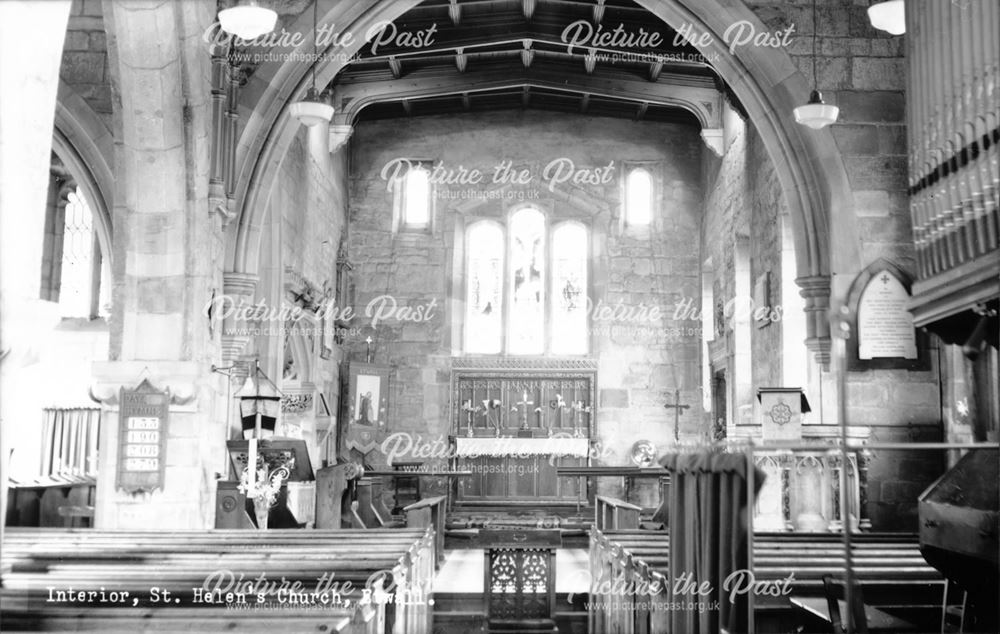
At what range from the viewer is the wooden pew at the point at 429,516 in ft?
32.8

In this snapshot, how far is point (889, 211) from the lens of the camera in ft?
29.9

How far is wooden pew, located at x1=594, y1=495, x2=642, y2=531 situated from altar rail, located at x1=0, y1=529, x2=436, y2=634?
276cm

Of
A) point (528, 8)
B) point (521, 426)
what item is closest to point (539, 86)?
point (528, 8)

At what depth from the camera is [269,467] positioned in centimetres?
995

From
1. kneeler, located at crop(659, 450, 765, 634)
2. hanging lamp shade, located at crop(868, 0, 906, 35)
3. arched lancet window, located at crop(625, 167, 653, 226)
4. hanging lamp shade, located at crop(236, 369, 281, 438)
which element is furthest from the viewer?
arched lancet window, located at crop(625, 167, 653, 226)

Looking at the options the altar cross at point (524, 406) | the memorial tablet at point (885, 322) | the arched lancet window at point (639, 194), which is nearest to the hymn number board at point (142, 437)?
the memorial tablet at point (885, 322)

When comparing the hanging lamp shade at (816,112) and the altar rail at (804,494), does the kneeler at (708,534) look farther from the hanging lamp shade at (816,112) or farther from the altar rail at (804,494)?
the hanging lamp shade at (816,112)

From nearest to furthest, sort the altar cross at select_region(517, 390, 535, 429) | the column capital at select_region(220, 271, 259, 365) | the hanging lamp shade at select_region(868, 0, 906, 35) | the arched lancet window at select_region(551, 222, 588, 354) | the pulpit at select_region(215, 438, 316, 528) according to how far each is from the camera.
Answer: the hanging lamp shade at select_region(868, 0, 906, 35)
the pulpit at select_region(215, 438, 316, 528)
the column capital at select_region(220, 271, 259, 365)
the altar cross at select_region(517, 390, 535, 429)
the arched lancet window at select_region(551, 222, 588, 354)

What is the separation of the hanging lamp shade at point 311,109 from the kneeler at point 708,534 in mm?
5450

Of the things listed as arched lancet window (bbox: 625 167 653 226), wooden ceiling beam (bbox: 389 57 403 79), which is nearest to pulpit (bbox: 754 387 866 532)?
wooden ceiling beam (bbox: 389 57 403 79)

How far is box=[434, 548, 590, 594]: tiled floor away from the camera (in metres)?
8.96

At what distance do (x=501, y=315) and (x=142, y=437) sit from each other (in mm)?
9217

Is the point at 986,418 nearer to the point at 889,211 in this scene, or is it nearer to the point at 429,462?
the point at 889,211

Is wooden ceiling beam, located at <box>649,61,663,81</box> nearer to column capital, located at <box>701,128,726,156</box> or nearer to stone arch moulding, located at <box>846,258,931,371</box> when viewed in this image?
column capital, located at <box>701,128,726,156</box>
